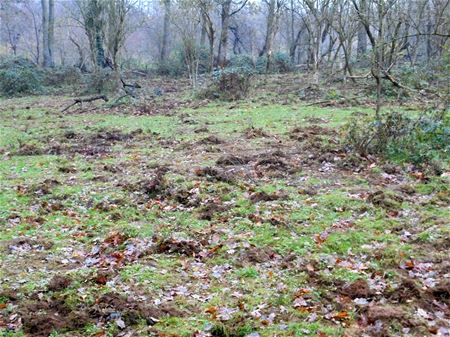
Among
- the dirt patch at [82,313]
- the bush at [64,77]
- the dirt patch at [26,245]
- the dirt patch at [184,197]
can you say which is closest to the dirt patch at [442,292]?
the dirt patch at [82,313]

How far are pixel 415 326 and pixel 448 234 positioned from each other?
2.23 metres

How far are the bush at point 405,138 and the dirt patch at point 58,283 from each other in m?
6.47

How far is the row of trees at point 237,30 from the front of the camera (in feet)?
62.1

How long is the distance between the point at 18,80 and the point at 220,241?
23614mm

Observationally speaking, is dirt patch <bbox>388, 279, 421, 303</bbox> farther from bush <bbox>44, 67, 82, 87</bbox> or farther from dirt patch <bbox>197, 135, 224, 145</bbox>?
bush <bbox>44, 67, 82, 87</bbox>

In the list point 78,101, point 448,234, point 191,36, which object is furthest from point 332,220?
point 191,36

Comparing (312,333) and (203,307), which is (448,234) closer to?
(312,333)

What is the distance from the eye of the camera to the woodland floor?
4797 mm

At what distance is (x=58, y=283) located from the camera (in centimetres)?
544

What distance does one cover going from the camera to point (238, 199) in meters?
8.22

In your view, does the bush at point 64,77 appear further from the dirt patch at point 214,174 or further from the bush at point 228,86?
the dirt patch at point 214,174

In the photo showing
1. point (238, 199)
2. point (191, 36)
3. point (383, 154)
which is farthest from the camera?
point (191, 36)

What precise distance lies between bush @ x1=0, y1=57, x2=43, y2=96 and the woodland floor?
1573 centimetres

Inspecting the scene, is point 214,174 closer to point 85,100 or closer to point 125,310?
point 125,310
